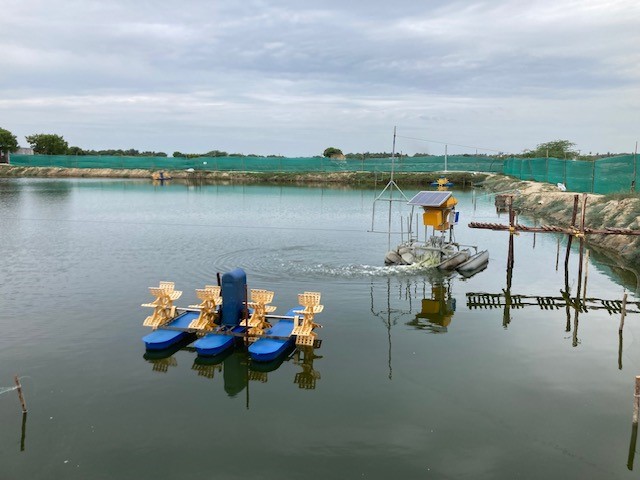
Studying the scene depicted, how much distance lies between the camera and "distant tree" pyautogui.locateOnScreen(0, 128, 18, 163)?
121312 millimetres

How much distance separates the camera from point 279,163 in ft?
364

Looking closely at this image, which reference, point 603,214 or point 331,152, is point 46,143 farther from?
point 603,214

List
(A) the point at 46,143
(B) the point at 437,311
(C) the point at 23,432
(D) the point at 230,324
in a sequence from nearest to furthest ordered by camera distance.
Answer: (C) the point at 23,432
(D) the point at 230,324
(B) the point at 437,311
(A) the point at 46,143

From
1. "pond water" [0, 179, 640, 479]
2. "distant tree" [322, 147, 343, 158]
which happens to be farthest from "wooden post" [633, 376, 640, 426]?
"distant tree" [322, 147, 343, 158]

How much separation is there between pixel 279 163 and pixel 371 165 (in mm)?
18861

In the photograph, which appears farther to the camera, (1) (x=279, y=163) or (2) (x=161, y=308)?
(1) (x=279, y=163)

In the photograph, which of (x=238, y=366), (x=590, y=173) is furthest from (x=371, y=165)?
(x=238, y=366)

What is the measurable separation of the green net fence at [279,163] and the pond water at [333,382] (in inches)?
2830

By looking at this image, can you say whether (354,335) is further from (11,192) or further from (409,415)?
(11,192)

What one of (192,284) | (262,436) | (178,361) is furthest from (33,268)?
(262,436)

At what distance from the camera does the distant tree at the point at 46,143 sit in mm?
129250

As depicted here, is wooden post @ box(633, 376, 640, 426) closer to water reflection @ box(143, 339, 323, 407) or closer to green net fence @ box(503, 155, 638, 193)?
water reflection @ box(143, 339, 323, 407)

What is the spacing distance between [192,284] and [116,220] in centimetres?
2491

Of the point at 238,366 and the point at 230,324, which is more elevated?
the point at 230,324
